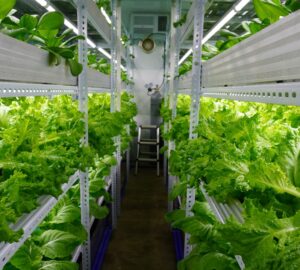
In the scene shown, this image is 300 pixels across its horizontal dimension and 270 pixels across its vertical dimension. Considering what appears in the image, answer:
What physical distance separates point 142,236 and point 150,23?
4.91 metres

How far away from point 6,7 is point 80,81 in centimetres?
88

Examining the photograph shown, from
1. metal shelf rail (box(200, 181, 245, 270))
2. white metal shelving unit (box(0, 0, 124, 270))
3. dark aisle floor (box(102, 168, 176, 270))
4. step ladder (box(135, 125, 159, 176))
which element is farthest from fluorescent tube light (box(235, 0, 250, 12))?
step ladder (box(135, 125, 159, 176))

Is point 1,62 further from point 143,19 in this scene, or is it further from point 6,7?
point 143,19

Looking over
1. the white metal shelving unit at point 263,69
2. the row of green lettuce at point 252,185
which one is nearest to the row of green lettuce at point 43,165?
the row of green lettuce at point 252,185

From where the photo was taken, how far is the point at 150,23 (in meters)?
7.44

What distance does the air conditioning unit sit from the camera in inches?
277

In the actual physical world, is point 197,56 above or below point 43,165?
above

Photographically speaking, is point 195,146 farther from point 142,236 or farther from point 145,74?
point 145,74

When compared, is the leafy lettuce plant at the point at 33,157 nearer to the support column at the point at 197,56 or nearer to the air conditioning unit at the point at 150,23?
the support column at the point at 197,56

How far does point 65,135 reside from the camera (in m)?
1.75

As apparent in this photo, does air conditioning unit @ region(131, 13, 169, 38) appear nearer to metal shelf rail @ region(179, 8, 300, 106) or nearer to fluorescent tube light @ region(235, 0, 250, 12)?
fluorescent tube light @ region(235, 0, 250, 12)

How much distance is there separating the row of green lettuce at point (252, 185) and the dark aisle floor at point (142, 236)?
1.82 meters

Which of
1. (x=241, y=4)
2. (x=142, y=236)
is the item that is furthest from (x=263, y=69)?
(x=142, y=236)

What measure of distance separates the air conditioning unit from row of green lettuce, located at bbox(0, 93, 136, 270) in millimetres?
4973
